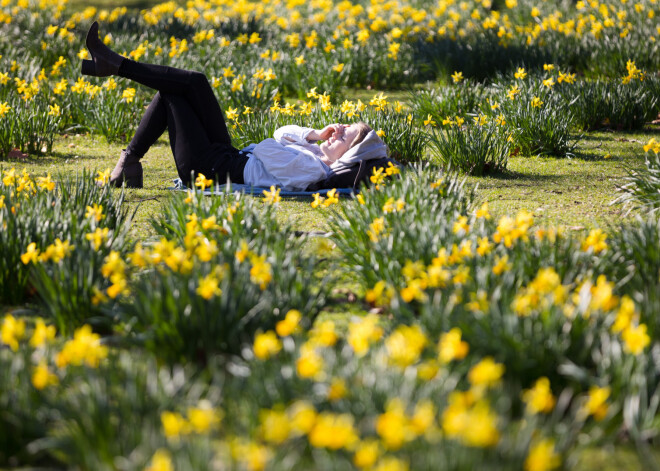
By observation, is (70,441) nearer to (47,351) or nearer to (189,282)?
(47,351)

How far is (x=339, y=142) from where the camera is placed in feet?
18.5

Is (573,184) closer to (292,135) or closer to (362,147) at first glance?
(362,147)

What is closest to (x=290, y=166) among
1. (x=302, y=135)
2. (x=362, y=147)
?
(x=302, y=135)

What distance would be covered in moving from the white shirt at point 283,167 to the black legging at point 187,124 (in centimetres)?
13

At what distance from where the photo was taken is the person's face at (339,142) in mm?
5602

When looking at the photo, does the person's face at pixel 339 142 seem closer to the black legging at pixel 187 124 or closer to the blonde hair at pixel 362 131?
the blonde hair at pixel 362 131

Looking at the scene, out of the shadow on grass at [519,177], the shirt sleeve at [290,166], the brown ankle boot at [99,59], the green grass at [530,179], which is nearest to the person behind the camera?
the green grass at [530,179]

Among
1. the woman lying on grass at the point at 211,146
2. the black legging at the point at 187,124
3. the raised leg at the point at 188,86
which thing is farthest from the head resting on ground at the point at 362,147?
the raised leg at the point at 188,86

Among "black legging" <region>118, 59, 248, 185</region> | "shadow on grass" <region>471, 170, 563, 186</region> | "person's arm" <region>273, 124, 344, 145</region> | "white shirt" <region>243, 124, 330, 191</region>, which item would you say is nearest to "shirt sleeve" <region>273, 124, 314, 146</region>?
"person's arm" <region>273, 124, 344, 145</region>

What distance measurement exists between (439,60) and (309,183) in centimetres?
481

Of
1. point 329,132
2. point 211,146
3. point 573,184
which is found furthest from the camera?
point 573,184

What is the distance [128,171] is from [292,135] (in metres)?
1.28

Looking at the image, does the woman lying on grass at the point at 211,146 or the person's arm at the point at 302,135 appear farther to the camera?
the person's arm at the point at 302,135

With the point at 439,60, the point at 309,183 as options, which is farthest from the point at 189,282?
the point at 439,60
